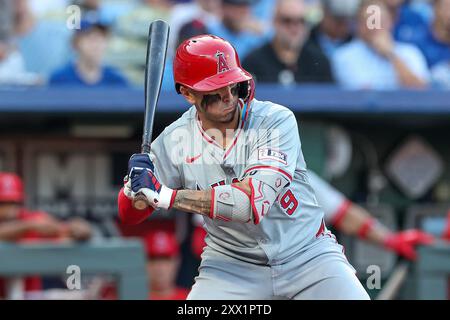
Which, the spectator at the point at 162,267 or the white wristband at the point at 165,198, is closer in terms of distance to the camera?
the white wristband at the point at 165,198

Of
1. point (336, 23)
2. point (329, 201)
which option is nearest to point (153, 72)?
point (329, 201)

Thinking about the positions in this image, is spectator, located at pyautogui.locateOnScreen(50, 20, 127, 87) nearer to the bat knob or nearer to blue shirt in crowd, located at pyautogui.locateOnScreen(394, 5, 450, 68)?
blue shirt in crowd, located at pyautogui.locateOnScreen(394, 5, 450, 68)

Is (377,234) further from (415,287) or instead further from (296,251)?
(296,251)

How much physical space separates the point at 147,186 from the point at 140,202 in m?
0.10

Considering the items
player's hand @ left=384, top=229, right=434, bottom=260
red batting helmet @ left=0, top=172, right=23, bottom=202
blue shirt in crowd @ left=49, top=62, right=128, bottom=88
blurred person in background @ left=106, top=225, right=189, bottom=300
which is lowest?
blurred person in background @ left=106, top=225, right=189, bottom=300

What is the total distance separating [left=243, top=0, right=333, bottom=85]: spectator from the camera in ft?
26.4

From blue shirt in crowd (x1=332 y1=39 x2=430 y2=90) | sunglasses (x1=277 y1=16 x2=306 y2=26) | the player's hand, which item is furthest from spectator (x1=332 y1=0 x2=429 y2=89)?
the player's hand

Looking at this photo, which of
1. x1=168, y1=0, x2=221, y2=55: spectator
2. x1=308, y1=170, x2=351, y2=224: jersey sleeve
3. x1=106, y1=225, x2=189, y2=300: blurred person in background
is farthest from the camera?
x1=168, y1=0, x2=221, y2=55: spectator

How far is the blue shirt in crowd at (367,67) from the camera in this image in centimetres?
834

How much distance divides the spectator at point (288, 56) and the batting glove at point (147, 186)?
354 cm

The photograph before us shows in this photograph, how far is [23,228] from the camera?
7.23m

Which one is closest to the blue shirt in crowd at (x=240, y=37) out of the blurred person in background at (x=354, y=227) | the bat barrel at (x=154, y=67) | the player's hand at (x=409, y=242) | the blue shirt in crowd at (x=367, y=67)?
Result: the blue shirt in crowd at (x=367, y=67)

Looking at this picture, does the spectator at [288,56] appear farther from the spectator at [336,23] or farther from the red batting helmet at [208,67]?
the red batting helmet at [208,67]

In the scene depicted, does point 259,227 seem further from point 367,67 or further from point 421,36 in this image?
point 421,36
